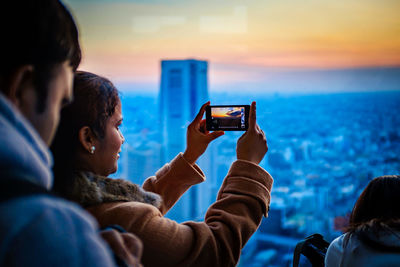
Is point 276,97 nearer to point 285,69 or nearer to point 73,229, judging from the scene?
point 285,69

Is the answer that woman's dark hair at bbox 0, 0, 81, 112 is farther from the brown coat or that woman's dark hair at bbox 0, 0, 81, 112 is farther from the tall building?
the tall building

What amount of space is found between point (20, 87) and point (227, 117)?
2.43 ft

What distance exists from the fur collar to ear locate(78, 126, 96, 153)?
0.22 ft

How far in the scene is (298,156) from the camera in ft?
7.39

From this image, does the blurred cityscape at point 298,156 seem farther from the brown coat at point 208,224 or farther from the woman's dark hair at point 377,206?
the brown coat at point 208,224

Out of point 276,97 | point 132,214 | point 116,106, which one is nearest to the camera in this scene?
point 132,214

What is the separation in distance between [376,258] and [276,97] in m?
1.20

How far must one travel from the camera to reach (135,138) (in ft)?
6.52

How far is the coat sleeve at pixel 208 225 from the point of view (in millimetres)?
793

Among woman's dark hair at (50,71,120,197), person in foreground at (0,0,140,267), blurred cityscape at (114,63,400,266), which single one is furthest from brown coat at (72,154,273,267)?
blurred cityscape at (114,63,400,266)

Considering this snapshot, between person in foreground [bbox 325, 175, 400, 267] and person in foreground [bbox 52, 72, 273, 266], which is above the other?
person in foreground [bbox 52, 72, 273, 266]

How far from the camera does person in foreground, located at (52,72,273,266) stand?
796 mm

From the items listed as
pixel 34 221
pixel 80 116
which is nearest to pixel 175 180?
pixel 80 116

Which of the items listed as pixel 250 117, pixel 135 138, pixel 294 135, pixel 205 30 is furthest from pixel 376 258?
pixel 205 30
